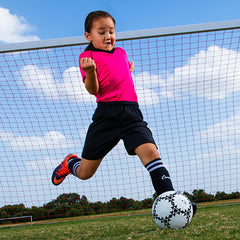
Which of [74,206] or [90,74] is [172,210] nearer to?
[90,74]

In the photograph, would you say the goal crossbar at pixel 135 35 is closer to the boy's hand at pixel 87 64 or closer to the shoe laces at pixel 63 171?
the shoe laces at pixel 63 171

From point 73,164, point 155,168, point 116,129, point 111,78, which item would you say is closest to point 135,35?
point 111,78

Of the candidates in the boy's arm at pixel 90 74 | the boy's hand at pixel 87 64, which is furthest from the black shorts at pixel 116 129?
the boy's hand at pixel 87 64

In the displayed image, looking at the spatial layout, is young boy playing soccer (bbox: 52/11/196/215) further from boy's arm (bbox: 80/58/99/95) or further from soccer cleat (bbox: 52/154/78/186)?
soccer cleat (bbox: 52/154/78/186)

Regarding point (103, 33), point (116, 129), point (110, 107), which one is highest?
point (103, 33)

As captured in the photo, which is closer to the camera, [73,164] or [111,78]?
[111,78]

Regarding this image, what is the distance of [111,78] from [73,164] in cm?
122

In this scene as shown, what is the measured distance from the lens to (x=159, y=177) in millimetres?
2531

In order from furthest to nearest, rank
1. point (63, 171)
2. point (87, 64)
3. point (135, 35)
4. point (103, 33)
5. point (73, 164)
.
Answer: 1. point (135, 35)
2. point (63, 171)
3. point (73, 164)
4. point (103, 33)
5. point (87, 64)

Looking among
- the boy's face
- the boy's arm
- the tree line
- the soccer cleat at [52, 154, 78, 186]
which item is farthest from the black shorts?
the tree line

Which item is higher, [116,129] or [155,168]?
[116,129]

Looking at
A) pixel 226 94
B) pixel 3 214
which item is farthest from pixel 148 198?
pixel 3 214

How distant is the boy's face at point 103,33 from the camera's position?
2.88 meters

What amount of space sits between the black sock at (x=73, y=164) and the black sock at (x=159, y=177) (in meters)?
1.14
